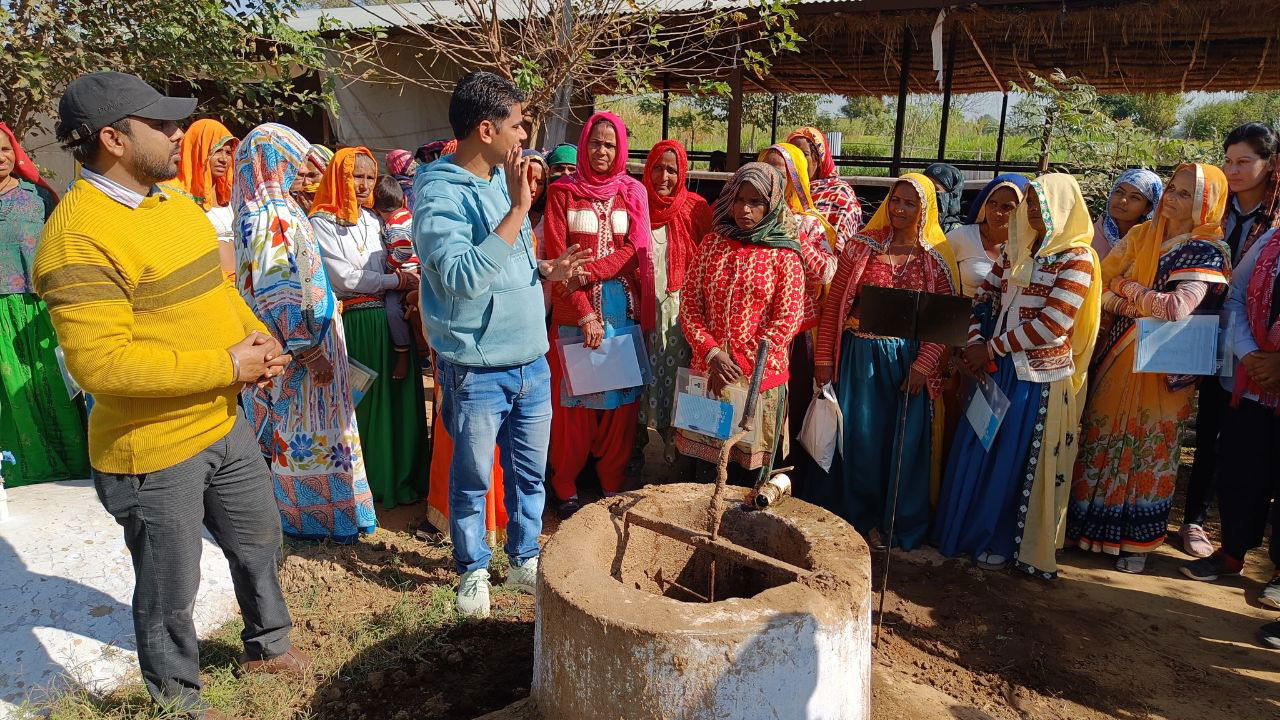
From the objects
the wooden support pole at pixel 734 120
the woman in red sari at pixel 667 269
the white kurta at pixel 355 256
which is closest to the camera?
the white kurta at pixel 355 256

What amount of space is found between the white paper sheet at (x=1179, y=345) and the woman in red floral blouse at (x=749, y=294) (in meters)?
1.56

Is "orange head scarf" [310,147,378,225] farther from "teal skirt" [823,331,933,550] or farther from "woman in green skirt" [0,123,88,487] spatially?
"teal skirt" [823,331,933,550]

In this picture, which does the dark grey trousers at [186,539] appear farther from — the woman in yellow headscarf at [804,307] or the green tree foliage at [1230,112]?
the green tree foliage at [1230,112]

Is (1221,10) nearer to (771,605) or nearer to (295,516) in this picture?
(771,605)

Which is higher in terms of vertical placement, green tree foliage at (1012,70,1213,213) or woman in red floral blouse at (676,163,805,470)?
green tree foliage at (1012,70,1213,213)

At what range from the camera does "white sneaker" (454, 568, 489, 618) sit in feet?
10.2

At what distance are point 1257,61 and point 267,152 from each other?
941 cm

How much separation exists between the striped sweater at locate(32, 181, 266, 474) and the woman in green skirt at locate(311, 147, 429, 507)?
1.45 metres

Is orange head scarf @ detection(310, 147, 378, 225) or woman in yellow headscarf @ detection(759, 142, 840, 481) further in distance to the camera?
woman in yellow headscarf @ detection(759, 142, 840, 481)

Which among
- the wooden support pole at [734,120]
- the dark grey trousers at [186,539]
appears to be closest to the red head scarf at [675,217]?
the dark grey trousers at [186,539]

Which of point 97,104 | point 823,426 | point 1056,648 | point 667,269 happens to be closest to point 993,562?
point 1056,648

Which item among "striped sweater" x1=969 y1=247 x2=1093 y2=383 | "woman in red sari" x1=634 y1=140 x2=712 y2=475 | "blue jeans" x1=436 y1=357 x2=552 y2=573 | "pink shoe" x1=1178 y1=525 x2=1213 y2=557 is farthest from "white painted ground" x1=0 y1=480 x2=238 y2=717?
"pink shoe" x1=1178 y1=525 x2=1213 y2=557

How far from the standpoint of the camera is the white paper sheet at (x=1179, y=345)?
350 cm

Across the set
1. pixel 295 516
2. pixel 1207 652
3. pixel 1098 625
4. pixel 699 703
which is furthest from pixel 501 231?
pixel 1207 652
